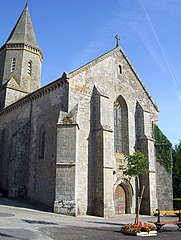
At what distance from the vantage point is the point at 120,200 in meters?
20.0

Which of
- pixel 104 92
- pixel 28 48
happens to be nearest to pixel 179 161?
pixel 104 92

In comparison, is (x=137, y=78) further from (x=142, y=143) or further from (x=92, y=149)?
(x=92, y=149)

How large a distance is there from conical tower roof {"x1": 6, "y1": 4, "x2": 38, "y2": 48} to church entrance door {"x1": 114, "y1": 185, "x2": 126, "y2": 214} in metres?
21.0

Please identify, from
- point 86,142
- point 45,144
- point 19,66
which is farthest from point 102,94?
point 19,66

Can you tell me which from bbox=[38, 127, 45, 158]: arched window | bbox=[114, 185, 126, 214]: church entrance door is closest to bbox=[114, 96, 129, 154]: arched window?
bbox=[114, 185, 126, 214]: church entrance door

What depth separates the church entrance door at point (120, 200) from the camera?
19.7m

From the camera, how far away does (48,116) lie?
65.0 feet

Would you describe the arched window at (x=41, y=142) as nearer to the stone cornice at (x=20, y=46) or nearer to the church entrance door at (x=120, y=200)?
the church entrance door at (x=120, y=200)

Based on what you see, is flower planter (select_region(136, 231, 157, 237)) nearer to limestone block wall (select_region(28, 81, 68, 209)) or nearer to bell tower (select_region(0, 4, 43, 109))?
limestone block wall (select_region(28, 81, 68, 209))

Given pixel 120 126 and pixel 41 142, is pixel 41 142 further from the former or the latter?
pixel 120 126

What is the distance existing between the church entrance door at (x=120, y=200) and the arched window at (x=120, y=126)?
9.86 feet

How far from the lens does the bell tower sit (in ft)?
95.4

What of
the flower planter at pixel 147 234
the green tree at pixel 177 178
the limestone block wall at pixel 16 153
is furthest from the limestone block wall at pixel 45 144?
the green tree at pixel 177 178

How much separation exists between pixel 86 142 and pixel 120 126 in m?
4.53
